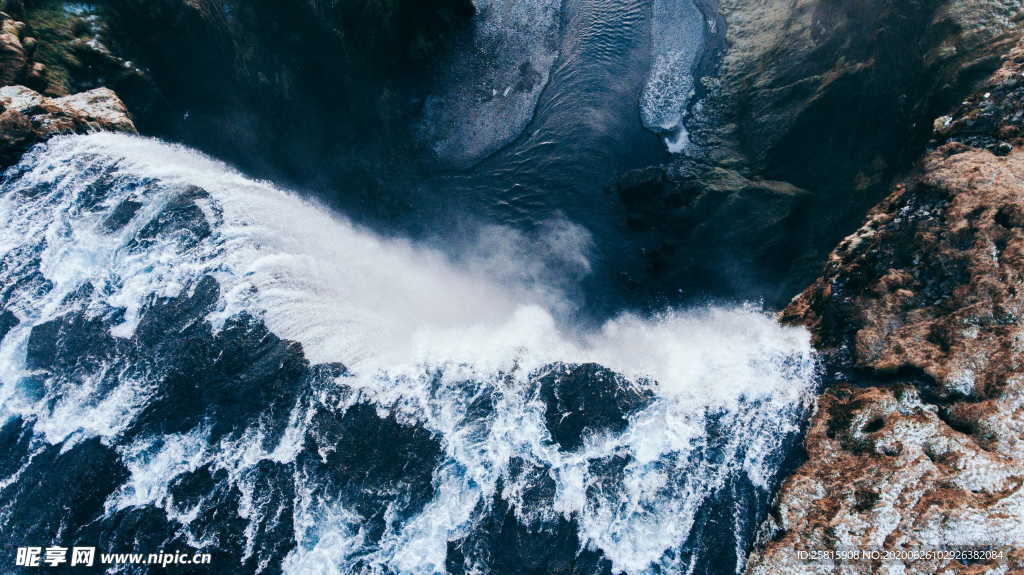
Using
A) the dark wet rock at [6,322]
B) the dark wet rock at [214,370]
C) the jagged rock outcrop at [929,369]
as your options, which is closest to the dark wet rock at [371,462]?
the dark wet rock at [214,370]

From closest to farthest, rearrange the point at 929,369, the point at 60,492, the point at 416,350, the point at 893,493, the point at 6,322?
the point at 893,493
the point at 929,369
the point at 60,492
the point at 6,322
the point at 416,350

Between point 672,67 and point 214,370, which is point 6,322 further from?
point 672,67

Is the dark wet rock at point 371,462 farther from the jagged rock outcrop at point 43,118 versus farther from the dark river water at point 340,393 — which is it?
the jagged rock outcrop at point 43,118

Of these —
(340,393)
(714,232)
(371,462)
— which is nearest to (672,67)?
(714,232)

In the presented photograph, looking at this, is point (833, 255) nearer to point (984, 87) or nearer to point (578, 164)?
point (984, 87)

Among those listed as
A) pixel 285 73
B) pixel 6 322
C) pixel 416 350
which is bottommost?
pixel 6 322

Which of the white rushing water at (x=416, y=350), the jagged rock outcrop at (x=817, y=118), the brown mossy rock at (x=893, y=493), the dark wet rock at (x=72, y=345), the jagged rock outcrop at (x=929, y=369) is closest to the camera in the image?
the brown mossy rock at (x=893, y=493)
